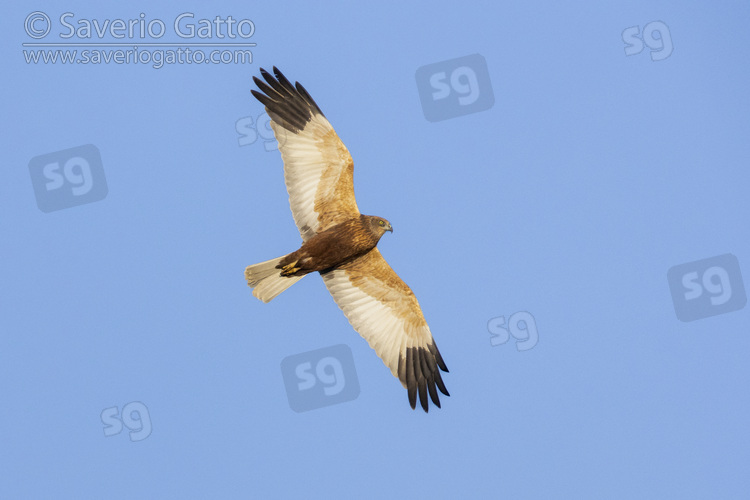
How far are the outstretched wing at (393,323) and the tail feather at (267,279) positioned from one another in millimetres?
765

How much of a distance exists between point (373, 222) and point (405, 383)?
177 centimetres

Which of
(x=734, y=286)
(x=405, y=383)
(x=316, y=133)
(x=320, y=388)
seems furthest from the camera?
(x=734, y=286)

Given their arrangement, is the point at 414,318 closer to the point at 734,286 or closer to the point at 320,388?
the point at 320,388

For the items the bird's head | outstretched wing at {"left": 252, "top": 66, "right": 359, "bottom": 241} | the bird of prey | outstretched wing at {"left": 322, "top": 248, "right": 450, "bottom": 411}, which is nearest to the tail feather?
the bird of prey

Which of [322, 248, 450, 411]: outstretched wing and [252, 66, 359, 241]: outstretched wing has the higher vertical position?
[252, 66, 359, 241]: outstretched wing

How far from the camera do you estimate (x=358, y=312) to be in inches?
413

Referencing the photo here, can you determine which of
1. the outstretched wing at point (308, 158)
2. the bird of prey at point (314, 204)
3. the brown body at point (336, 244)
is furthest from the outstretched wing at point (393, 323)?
the outstretched wing at point (308, 158)

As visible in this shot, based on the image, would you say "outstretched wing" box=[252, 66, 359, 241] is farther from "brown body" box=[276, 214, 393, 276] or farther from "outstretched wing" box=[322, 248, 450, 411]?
"outstretched wing" box=[322, 248, 450, 411]

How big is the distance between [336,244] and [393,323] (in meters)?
1.22

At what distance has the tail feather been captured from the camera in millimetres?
9766

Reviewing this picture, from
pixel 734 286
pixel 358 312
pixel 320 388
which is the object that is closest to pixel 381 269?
pixel 358 312

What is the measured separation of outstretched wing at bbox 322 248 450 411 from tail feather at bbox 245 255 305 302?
2.51 ft

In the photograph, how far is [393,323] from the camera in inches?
416

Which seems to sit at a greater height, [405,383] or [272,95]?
[272,95]
